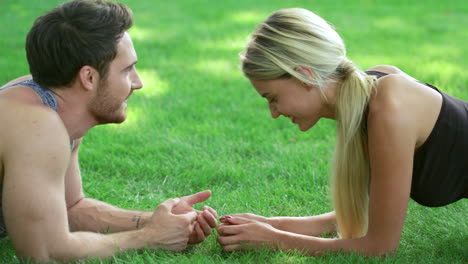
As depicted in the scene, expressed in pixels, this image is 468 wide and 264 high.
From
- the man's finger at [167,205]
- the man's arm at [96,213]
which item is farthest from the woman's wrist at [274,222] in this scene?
the man's finger at [167,205]

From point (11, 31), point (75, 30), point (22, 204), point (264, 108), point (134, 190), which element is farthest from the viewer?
point (11, 31)

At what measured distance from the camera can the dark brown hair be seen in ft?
9.90

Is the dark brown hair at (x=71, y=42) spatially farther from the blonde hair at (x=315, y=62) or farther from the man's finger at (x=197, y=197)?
the man's finger at (x=197, y=197)

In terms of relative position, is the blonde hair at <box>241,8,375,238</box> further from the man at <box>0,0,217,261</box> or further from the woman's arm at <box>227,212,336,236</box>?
the man at <box>0,0,217,261</box>

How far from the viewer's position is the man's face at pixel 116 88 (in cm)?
316

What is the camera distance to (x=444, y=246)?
3.49 metres

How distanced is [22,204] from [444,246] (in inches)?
88.9

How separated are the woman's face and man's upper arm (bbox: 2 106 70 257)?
3.48ft

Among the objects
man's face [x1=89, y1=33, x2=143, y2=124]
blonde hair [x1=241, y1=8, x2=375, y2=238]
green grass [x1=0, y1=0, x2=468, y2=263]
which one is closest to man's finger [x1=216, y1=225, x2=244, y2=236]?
green grass [x1=0, y1=0, x2=468, y2=263]

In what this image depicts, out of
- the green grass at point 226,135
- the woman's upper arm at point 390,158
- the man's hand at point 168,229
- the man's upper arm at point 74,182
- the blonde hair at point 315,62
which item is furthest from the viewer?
the green grass at point 226,135

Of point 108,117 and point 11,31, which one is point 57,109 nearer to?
point 108,117

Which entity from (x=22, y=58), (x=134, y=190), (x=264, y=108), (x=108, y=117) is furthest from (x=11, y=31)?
(x=108, y=117)

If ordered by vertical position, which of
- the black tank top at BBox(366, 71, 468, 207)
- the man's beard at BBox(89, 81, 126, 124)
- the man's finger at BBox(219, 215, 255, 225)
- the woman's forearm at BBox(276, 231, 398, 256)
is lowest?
the woman's forearm at BBox(276, 231, 398, 256)

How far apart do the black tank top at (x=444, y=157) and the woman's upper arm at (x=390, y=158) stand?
205 mm
